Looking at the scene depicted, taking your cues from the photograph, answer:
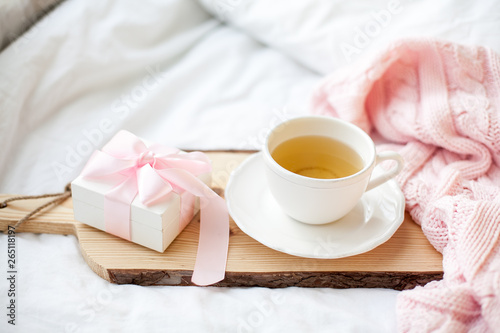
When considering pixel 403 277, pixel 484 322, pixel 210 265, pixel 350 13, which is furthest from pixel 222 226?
pixel 350 13

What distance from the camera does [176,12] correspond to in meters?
1.15

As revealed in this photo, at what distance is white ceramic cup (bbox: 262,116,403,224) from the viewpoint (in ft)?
2.17

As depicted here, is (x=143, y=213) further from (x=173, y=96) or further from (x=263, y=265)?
(x=173, y=96)

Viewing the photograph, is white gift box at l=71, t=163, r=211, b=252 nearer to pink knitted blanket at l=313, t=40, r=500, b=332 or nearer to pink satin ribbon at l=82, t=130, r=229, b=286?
pink satin ribbon at l=82, t=130, r=229, b=286

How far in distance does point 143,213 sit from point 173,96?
44 cm

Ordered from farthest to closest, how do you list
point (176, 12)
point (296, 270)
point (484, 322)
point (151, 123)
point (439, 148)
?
point (176, 12) → point (151, 123) → point (439, 148) → point (296, 270) → point (484, 322)

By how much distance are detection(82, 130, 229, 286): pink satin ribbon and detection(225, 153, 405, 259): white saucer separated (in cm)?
4

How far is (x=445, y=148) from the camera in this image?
834mm

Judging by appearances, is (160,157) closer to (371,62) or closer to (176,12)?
(371,62)

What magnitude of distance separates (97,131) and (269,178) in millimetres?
429

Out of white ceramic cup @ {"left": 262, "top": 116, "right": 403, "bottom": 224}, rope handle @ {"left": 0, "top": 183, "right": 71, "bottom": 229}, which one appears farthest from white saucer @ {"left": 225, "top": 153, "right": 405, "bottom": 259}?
rope handle @ {"left": 0, "top": 183, "right": 71, "bottom": 229}

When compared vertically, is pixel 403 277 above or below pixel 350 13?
below

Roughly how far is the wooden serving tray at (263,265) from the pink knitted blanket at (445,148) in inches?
1.9

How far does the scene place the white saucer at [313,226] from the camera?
2.29ft
